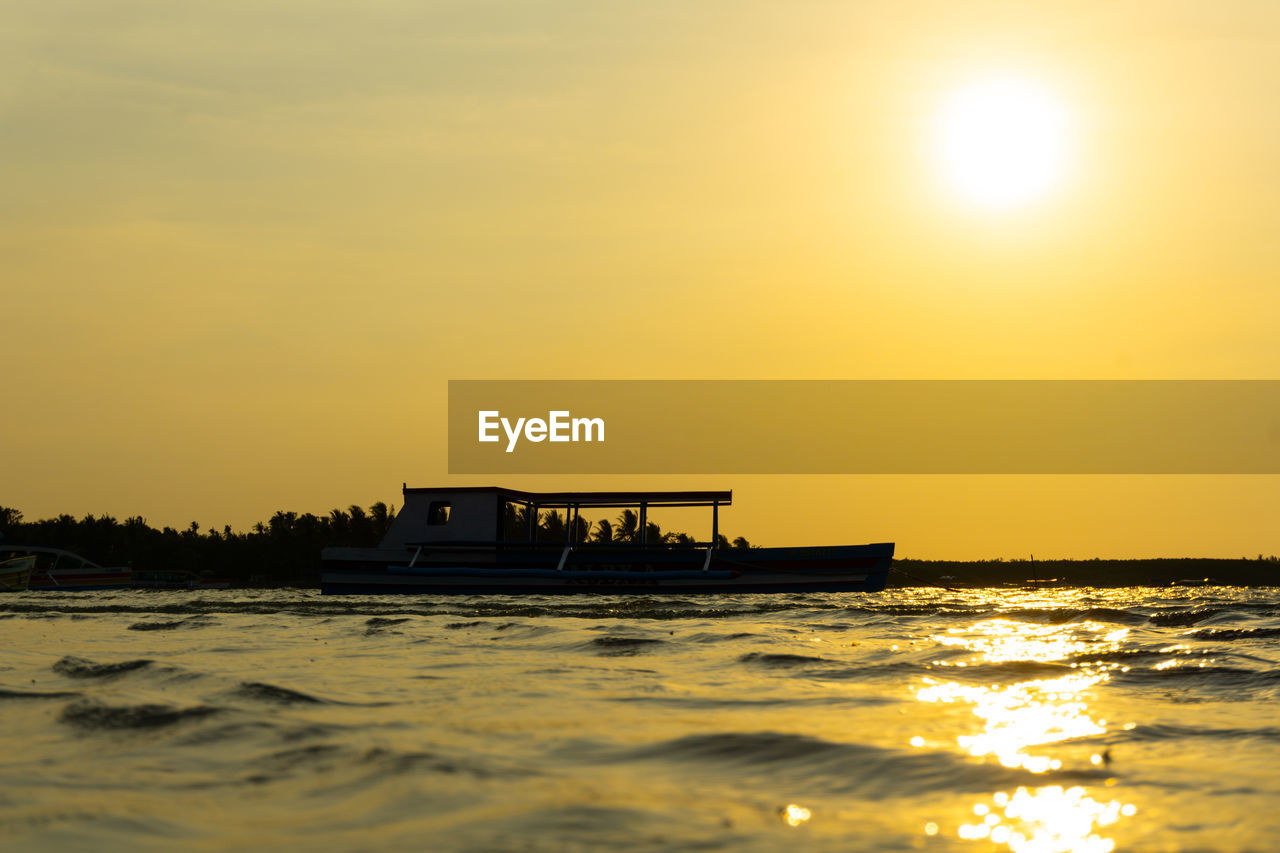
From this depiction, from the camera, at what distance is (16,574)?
2229 inches

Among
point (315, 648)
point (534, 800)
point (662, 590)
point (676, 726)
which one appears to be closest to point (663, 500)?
point (662, 590)

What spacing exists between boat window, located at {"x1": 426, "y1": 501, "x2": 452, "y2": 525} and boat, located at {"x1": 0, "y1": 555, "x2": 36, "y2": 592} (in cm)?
3086

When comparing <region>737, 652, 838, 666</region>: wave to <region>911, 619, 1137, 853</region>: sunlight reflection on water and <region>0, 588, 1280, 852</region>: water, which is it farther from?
<region>911, 619, 1137, 853</region>: sunlight reflection on water

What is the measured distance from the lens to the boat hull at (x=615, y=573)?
1369 inches

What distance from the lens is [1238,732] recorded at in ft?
21.1

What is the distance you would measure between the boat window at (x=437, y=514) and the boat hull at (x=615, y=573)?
1.20m

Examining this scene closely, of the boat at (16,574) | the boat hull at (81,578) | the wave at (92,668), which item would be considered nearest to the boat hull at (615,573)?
the wave at (92,668)

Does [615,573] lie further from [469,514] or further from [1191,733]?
[1191,733]

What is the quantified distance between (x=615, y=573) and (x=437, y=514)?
6050mm

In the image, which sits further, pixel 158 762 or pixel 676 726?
pixel 676 726

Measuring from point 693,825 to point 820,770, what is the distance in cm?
131

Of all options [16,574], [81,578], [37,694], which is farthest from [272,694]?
[81,578]

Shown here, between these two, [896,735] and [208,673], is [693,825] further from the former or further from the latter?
[208,673]

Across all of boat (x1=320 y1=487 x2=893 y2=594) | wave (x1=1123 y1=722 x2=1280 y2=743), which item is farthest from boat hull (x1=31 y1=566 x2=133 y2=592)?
wave (x1=1123 y1=722 x2=1280 y2=743)
